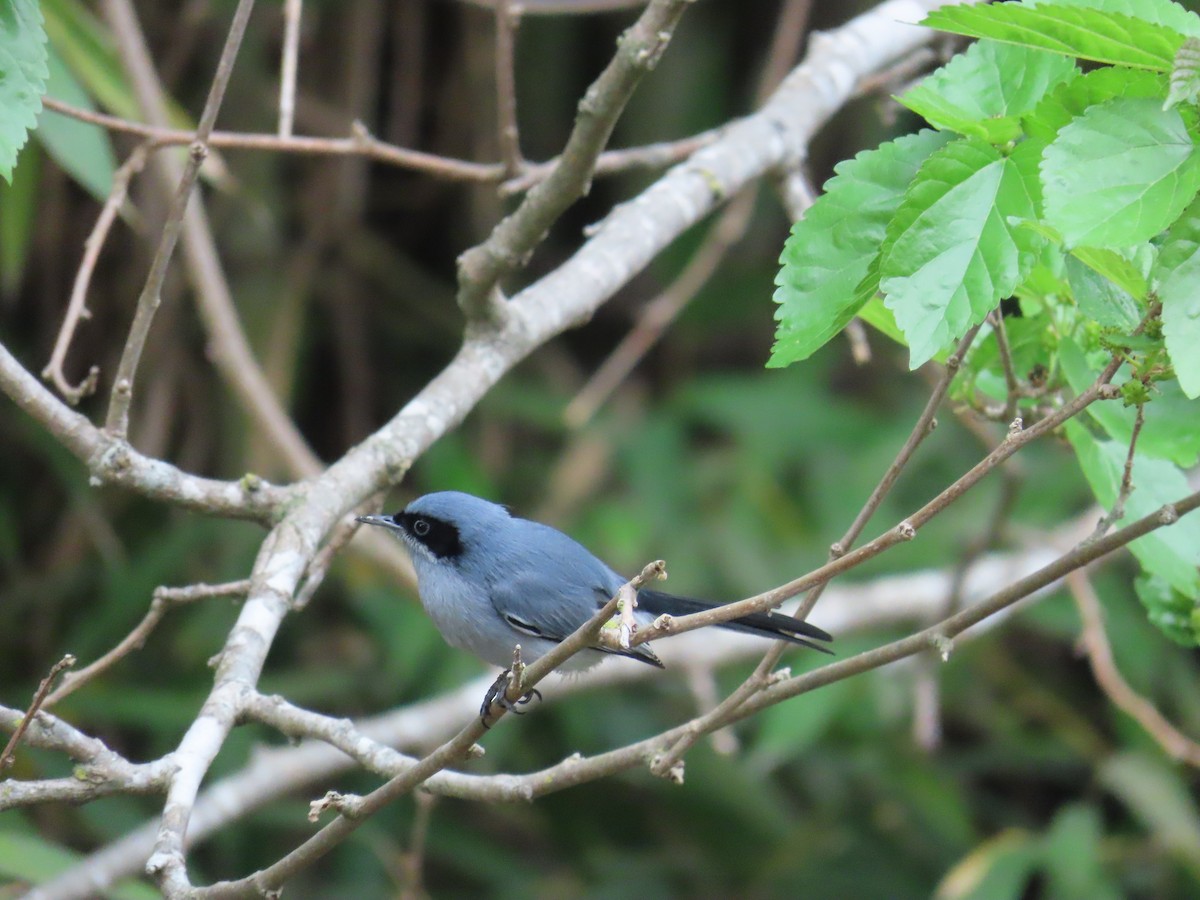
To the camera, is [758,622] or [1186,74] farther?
[758,622]

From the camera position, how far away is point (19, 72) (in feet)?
6.07

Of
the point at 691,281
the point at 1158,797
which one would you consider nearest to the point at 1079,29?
the point at 691,281

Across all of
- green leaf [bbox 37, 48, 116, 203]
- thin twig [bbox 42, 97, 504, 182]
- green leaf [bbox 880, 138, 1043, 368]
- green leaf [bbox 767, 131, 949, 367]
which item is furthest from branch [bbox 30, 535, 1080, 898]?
green leaf [bbox 37, 48, 116, 203]

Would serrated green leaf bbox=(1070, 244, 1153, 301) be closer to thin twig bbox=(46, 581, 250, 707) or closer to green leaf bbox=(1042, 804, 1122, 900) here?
thin twig bbox=(46, 581, 250, 707)

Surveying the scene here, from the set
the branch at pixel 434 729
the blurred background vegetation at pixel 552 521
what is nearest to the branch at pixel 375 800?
the branch at pixel 434 729

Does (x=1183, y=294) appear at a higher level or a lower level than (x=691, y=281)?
lower

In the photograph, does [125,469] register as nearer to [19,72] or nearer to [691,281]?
[19,72]

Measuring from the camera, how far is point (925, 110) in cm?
162

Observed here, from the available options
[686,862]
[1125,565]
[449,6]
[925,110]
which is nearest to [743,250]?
[449,6]

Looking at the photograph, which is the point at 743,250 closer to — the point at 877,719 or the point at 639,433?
the point at 639,433

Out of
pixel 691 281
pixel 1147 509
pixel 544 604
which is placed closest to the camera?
pixel 1147 509

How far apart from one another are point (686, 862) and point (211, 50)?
4175 millimetres

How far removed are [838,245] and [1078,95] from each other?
35cm

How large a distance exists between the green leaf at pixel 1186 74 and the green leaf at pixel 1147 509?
78 centimetres
